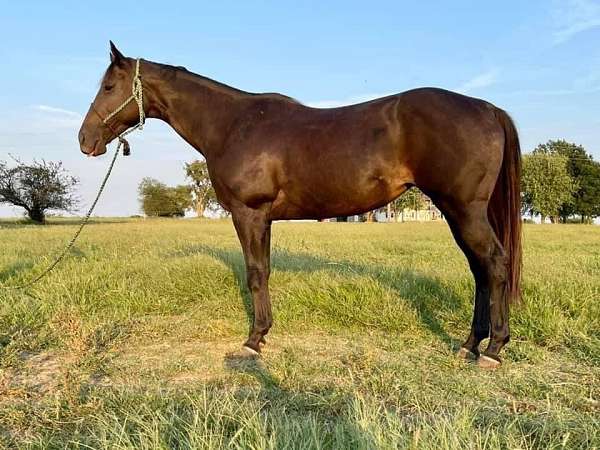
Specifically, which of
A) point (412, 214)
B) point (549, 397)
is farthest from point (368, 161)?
point (412, 214)

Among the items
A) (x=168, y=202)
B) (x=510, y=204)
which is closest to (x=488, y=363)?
(x=510, y=204)

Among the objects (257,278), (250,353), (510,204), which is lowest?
(250,353)

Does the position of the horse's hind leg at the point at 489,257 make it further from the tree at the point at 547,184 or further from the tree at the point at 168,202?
the tree at the point at 168,202

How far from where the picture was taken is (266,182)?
4270mm

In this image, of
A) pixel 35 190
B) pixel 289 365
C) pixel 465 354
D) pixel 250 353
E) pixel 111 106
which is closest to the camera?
pixel 289 365

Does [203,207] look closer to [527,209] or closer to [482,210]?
[527,209]

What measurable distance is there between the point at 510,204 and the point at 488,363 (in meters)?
1.43

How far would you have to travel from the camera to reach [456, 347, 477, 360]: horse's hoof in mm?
3877

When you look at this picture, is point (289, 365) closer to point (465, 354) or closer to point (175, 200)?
point (465, 354)

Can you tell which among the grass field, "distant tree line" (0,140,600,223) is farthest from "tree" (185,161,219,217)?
the grass field

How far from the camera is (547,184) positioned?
54094 mm

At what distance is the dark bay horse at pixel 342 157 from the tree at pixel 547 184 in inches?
2170

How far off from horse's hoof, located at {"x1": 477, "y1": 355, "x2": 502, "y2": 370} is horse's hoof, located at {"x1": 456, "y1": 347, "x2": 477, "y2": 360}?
25 centimetres

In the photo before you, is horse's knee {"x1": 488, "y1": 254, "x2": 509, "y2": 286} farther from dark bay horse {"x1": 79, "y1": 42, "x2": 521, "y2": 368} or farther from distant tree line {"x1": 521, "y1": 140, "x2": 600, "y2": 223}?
distant tree line {"x1": 521, "y1": 140, "x2": 600, "y2": 223}
